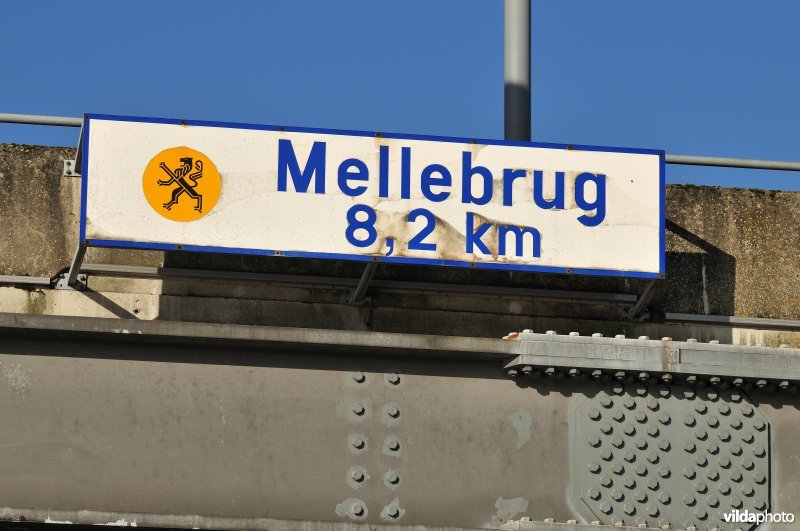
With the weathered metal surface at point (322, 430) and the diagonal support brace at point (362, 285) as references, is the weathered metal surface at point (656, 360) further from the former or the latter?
the diagonal support brace at point (362, 285)

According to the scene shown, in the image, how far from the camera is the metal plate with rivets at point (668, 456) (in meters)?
12.5

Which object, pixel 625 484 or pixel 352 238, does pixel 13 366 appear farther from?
pixel 625 484

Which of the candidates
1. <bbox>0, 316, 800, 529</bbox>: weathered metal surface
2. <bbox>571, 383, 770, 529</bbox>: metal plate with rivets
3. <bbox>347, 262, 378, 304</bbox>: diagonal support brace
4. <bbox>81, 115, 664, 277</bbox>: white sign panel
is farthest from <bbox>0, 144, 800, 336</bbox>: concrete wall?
<bbox>571, 383, 770, 529</bbox>: metal plate with rivets

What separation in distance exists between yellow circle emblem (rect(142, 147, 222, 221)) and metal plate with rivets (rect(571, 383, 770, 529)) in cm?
426

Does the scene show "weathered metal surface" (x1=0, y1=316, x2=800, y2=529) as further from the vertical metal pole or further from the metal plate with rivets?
the vertical metal pole

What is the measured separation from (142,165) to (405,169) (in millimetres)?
2625

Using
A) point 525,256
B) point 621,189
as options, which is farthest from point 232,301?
point 621,189

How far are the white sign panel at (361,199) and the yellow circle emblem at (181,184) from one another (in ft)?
0.04

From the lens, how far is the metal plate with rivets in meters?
12.5

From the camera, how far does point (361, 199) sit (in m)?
14.7

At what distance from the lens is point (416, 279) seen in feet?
50.4

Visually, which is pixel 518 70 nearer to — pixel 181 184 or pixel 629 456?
pixel 181 184

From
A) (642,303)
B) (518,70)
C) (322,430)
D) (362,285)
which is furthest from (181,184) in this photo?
(642,303)

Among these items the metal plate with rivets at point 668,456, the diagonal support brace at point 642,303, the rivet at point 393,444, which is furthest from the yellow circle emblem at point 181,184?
the diagonal support brace at point 642,303
